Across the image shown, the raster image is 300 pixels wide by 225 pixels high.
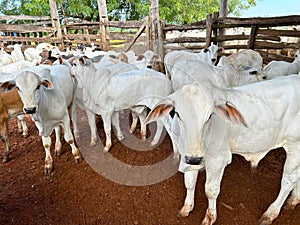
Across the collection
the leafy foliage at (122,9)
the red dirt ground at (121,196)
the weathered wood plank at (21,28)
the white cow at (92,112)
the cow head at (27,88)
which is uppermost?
the leafy foliage at (122,9)

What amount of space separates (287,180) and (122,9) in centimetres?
1693

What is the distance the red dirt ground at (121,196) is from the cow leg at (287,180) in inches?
4.1

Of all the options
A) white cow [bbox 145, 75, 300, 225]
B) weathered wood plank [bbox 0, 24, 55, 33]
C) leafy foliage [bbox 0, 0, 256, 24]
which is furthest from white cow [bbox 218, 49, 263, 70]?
leafy foliage [bbox 0, 0, 256, 24]

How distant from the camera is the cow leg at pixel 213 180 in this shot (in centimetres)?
239

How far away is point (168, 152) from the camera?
418 cm

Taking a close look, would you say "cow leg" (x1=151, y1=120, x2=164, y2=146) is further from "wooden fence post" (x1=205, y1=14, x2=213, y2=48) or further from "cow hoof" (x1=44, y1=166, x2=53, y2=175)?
"wooden fence post" (x1=205, y1=14, x2=213, y2=48)

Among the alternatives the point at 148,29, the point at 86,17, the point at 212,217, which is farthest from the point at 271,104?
the point at 86,17

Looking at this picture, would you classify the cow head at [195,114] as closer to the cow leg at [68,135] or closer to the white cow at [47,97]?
the white cow at [47,97]

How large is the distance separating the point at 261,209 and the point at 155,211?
3.94ft

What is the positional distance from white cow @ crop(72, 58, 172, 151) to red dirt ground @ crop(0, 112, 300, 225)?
809mm

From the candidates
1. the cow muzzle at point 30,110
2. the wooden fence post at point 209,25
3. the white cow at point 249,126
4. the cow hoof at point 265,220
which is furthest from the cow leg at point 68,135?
the wooden fence post at point 209,25

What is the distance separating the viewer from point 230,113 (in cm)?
205

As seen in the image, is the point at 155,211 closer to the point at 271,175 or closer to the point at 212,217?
the point at 212,217

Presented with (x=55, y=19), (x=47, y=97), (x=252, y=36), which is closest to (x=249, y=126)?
(x=47, y=97)
